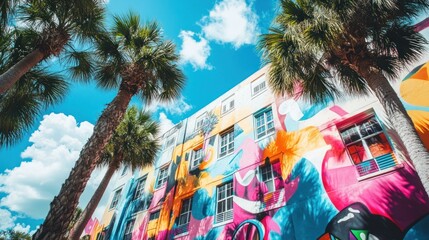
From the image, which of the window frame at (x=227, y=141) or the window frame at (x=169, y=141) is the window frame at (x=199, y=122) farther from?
the window frame at (x=227, y=141)

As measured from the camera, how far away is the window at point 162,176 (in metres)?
17.1

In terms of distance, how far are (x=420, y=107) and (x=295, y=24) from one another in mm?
4898

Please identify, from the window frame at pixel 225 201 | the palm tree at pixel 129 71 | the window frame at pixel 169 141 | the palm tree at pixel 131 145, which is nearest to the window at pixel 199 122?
the window frame at pixel 169 141

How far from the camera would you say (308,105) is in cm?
1091

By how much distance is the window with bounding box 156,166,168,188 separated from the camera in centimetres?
1708

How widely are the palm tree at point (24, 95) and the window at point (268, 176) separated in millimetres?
8953

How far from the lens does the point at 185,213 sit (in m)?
13.5

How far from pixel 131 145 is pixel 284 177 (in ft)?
29.9

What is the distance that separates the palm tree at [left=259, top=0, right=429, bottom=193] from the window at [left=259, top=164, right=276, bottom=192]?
4.14 metres

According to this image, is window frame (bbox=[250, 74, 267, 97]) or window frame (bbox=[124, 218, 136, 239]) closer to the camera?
window frame (bbox=[250, 74, 267, 97])

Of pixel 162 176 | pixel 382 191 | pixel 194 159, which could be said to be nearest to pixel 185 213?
pixel 194 159

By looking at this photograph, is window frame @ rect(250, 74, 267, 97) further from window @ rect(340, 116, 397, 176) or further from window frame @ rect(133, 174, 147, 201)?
window frame @ rect(133, 174, 147, 201)

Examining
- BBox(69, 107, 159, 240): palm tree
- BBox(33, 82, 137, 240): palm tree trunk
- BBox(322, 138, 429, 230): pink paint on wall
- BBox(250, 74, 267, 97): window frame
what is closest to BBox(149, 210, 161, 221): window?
BBox(69, 107, 159, 240): palm tree

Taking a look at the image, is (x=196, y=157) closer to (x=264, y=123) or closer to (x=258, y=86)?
(x=264, y=123)
